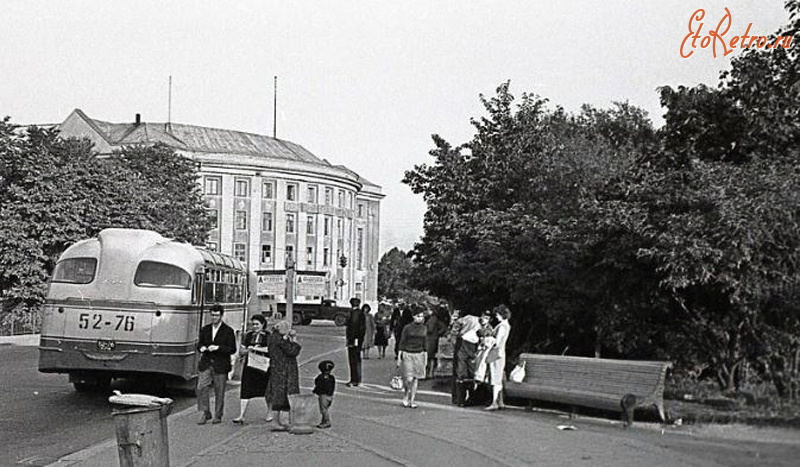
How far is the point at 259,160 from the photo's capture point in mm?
104062

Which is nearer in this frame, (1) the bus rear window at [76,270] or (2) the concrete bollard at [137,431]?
(2) the concrete bollard at [137,431]

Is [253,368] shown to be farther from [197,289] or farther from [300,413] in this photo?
[197,289]

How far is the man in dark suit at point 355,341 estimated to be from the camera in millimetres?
21781

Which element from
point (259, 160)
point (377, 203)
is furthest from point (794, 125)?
point (377, 203)

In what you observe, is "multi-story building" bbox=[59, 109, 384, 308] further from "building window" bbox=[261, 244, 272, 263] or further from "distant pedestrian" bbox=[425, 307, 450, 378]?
"distant pedestrian" bbox=[425, 307, 450, 378]

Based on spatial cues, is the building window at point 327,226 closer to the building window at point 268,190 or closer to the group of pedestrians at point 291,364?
the building window at point 268,190

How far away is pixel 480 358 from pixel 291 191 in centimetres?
9135

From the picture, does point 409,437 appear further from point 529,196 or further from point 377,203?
point 377,203

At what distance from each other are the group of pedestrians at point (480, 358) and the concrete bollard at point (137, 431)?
7974 mm

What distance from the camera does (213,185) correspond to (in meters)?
102

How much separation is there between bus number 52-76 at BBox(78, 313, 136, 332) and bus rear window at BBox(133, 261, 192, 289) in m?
0.80

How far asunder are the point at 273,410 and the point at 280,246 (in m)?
92.4

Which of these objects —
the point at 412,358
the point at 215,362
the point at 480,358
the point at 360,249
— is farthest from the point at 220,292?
the point at 360,249

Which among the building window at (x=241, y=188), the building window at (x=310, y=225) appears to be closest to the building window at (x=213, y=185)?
the building window at (x=241, y=188)
